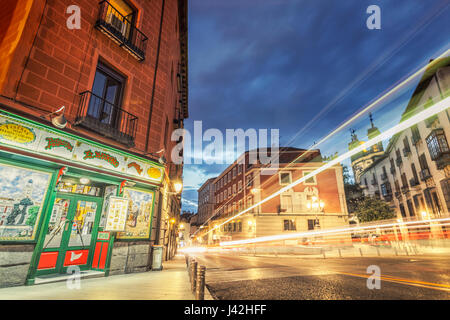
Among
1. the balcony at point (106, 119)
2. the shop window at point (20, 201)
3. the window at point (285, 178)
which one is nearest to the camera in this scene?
the shop window at point (20, 201)

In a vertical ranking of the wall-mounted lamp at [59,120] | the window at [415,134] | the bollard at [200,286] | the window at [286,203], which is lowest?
the bollard at [200,286]

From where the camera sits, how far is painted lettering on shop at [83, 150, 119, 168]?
22.9 feet

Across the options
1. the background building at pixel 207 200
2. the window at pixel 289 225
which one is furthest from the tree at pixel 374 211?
the background building at pixel 207 200

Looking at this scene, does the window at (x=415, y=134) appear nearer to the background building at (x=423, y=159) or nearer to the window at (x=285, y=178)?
the background building at (x=423, y=159)

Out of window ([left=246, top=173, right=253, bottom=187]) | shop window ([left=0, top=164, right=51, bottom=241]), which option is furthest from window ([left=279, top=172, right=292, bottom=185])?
shop window ([left=0, top=164, right=51, bottom=241])

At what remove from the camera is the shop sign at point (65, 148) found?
5391mm

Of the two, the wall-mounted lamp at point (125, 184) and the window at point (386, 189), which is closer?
the wall-mounted lamp at point (125, 184)

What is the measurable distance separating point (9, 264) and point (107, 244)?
2621 mm

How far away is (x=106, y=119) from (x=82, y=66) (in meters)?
1.90

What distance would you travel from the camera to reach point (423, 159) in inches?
1062

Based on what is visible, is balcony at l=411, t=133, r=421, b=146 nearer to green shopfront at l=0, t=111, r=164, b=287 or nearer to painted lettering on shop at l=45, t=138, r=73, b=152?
green shopfront at l=0, t=111, r=164, b=287

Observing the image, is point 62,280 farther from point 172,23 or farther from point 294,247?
point 294,247

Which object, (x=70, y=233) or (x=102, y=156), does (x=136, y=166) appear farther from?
(x=70, y=233)

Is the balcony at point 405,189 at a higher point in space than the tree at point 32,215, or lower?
higher
